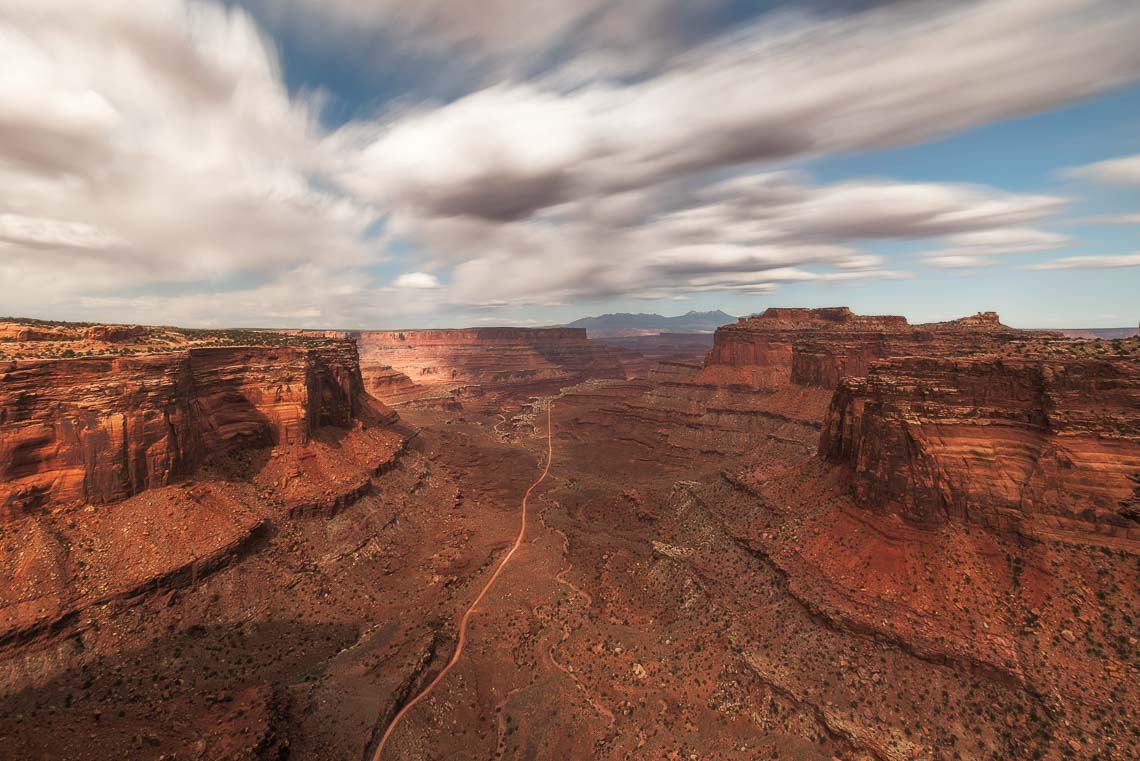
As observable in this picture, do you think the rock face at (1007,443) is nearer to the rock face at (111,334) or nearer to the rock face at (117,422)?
the rock face at (117,422)

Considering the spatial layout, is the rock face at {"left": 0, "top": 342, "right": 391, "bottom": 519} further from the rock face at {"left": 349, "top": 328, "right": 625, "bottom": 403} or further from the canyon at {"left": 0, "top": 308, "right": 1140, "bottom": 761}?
the rock face at {"left": 349, "top": 328, "right": 625, "bottom": 403}

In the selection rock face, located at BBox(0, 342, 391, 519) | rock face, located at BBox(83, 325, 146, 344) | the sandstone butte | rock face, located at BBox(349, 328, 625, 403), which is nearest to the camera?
rock face, located at BBox(0, 342, 391, 519)

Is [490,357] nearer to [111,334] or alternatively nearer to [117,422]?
[111,334]

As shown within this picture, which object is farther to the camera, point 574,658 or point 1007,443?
point 574,658

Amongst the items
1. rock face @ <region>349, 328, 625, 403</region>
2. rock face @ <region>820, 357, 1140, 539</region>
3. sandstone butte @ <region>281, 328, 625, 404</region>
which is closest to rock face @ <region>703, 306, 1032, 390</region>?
rock face @ <region>820, 357, 1140, 539</region>

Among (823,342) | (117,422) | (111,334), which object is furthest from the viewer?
(823,342)

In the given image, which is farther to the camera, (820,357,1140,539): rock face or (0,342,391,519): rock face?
(0,342,391,519): rock face

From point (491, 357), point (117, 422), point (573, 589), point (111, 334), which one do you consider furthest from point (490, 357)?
point (117, 422)

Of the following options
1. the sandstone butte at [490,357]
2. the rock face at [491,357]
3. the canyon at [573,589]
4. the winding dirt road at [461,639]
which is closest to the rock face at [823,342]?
the canyon at [573,589]
